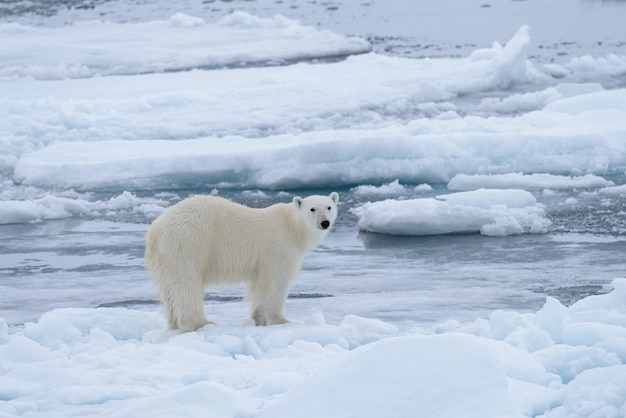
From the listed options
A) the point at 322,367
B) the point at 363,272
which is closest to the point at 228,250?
the point at 322,367

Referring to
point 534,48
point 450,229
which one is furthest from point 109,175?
point 534,48

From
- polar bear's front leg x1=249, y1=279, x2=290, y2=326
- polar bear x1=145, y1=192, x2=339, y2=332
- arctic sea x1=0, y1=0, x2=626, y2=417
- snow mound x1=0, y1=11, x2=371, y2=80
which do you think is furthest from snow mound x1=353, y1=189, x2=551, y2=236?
snow mound x1=0, y1=11, x2=371, y2=80

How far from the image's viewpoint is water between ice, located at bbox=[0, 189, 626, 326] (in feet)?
17.5

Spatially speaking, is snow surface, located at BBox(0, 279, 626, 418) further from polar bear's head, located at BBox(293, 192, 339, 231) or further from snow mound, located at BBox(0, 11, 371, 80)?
snow mound, located at BBox(0, 11, 371, 80)

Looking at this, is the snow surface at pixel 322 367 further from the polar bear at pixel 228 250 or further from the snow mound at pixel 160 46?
the snow mound at pixel 160 46

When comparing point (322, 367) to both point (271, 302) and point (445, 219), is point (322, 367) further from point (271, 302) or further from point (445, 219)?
point (445, 219)

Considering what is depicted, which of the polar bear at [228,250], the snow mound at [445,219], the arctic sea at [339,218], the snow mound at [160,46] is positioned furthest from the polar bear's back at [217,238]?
the snow mound at [160,46]

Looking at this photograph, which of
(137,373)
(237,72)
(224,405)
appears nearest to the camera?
(224,405)

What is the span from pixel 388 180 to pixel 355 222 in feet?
3.93

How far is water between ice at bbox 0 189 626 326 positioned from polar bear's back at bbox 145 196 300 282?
557mm

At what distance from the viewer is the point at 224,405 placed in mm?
3135

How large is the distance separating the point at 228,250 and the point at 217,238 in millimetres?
82

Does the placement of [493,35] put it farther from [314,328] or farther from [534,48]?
[314,328]

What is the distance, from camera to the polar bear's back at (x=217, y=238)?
447 centimetres
